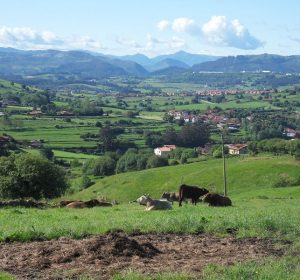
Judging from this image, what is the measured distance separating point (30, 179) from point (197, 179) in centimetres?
4145

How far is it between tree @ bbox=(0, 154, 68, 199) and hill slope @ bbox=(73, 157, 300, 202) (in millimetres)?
24507

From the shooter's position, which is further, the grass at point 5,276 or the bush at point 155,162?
the bush at point 155,162

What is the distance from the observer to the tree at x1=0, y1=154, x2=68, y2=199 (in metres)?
51.4

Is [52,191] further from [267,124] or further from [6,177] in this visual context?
[267,124]

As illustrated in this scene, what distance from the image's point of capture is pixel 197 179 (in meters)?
88.5

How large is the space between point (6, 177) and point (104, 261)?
41.2 meters

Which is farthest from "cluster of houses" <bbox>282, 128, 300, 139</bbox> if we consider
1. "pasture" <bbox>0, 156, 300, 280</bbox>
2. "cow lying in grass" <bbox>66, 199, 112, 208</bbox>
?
"pasture" <bbox>0, 156, 300, 280</bbox>

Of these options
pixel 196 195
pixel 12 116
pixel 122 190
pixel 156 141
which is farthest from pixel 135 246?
pixel 12 116

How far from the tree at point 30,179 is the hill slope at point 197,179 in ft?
80.4

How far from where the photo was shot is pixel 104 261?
13305mm

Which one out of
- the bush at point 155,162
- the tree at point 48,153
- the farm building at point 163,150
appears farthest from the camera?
the farm building at point 163,150

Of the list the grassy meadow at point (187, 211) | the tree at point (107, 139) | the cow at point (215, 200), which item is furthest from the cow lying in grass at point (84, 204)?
the tree at point (107, 139)

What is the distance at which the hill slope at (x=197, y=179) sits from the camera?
269 ft

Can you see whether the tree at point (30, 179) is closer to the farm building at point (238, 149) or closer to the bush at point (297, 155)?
the bush at point (297, 155)
